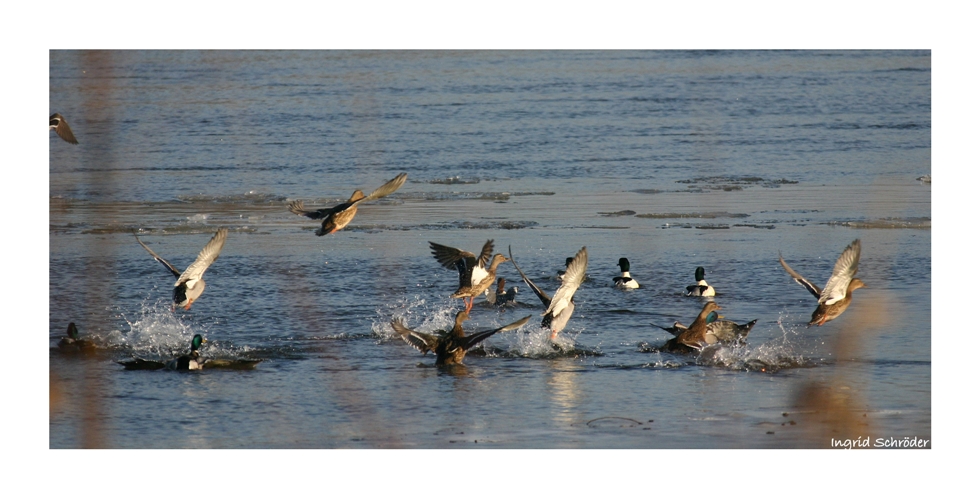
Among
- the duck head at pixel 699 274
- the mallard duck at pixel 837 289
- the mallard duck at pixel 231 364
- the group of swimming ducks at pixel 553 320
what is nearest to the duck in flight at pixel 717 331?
the group of swimming ducks at pixel 553 320

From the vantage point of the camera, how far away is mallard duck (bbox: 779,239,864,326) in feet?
32.7

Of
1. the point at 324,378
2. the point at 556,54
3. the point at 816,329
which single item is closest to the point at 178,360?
the point at 324,378

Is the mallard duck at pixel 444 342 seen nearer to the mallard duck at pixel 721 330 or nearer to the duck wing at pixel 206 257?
the mallard duck at pixel 721 330

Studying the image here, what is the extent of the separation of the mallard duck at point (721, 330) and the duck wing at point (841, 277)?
75 cm

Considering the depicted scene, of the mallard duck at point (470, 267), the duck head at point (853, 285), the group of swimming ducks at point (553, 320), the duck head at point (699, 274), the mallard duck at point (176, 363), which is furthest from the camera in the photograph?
the duck head at point (699, 274)

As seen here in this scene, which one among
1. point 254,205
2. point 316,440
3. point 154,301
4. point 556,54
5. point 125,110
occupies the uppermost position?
point 556,54

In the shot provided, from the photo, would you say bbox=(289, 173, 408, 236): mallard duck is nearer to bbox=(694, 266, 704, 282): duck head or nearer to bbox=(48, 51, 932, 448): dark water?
bbox=(48, 51, 932, 448): dark water

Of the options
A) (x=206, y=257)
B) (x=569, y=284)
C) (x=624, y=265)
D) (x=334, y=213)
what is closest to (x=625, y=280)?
(x=624, y=265)

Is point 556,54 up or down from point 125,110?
up

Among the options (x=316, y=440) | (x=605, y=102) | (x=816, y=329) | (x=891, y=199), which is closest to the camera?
(x=316, y=440)

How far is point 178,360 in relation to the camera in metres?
9.32

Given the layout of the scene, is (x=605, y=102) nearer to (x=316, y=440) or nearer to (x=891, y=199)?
(x=891, y=199)

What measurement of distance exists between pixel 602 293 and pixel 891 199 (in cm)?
603

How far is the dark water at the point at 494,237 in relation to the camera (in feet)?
27.2
